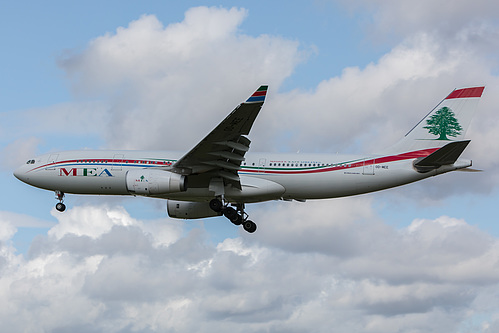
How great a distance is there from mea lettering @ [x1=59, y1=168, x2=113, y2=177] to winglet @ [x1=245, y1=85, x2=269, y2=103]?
1364 cm

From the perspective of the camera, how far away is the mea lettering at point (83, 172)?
50969 millimetres

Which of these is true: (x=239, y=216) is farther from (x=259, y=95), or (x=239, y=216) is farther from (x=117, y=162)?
(x=259, y=95)

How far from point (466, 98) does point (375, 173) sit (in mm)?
8574

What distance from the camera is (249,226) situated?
53.9 meters

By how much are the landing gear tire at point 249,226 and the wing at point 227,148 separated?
443 centimetres

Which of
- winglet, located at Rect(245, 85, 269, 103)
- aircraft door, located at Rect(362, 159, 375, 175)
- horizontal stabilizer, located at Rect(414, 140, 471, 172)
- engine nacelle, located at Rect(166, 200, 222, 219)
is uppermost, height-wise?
winglet, located at Rect(245, 85, 269, 103)

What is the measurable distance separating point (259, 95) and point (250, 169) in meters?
9.95

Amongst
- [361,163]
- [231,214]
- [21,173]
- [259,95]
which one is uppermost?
[21,173]

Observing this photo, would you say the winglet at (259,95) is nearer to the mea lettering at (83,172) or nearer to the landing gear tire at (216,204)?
the landing gear tire at (216,204)

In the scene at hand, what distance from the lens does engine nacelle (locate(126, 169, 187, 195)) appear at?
48.0m

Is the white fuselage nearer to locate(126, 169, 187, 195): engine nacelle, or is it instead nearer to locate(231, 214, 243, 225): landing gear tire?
locate(126, 169, 187, 195): engine nacelle

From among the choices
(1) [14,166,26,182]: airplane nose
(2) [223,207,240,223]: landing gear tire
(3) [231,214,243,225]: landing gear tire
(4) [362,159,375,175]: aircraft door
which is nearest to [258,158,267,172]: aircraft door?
(2) [223,207,240,223]: landing gear tire

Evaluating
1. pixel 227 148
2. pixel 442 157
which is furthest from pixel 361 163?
pixel 227 148

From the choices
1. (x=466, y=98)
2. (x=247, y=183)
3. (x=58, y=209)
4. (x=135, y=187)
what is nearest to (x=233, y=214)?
(x=247, y=183)
